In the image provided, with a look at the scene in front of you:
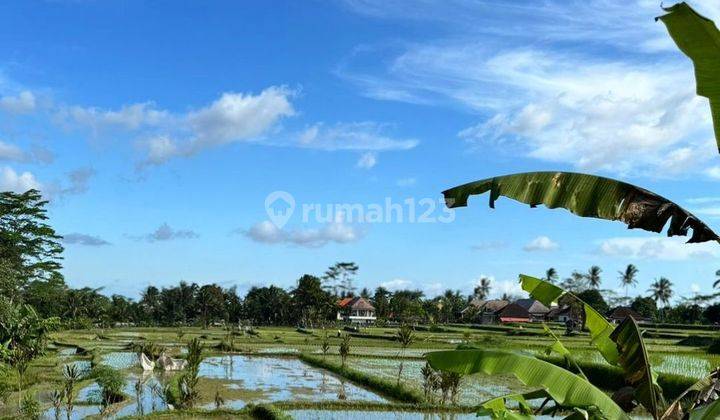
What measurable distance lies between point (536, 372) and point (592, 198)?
1.33 m

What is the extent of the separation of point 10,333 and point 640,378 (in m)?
18.8

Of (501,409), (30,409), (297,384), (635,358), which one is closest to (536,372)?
(501,409)

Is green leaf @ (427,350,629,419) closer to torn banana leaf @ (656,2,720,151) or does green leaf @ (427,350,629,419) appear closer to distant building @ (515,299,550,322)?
torn banana leaf @ (656,2,720,151)

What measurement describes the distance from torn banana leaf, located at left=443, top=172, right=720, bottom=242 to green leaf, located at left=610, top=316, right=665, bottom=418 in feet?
2.28

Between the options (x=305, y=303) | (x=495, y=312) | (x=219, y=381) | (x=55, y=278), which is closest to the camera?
(x=219, y=381)

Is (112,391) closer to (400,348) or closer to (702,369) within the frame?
(702,369)

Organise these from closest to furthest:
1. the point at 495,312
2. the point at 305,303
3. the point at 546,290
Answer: the point at 546,290, the point at 305,303, the point at 495,312

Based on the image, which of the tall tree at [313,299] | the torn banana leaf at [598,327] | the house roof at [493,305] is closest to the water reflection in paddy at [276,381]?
the torn banana leaf at [598,327]

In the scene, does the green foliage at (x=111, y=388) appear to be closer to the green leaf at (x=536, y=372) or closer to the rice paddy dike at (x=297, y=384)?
the rice paddy dike at (x=297, y=384)

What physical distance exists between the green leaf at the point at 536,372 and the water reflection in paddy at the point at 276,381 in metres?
12.1

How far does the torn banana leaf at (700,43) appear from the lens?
Answer: 3717mm

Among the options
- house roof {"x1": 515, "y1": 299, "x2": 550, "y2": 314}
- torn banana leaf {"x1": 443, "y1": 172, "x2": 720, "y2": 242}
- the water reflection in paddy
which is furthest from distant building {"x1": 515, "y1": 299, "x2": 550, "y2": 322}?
torn banana leaf {"x1": 443, "y1": 172, "x2": 720, "y2": 242}

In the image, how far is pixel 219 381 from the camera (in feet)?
65.5

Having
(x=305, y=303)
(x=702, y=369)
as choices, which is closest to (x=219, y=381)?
(x=702, y=369)
